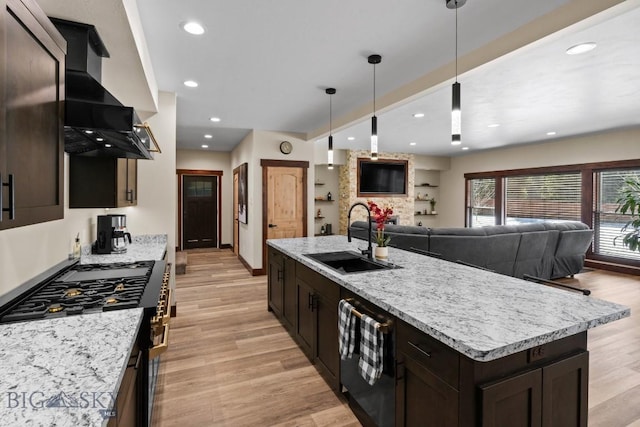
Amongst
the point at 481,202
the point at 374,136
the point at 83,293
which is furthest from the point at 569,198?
the point at 83,293

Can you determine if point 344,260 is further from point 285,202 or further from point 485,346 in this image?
point 285,202

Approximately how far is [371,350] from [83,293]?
4.83 feet

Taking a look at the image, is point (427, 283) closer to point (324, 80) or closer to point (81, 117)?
point (81, 117)

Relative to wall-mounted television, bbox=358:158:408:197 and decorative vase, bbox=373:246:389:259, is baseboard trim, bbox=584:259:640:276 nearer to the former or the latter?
wall-mounted television, bbox=358:158:408:197

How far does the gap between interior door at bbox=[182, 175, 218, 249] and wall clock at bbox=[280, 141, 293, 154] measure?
330 centimetres

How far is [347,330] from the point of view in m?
1.81

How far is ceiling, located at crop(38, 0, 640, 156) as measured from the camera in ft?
7.02

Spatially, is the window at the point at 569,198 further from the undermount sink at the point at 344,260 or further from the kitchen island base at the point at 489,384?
the kitchen island base at the point at 489,384

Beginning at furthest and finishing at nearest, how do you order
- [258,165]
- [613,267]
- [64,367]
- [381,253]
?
[613,267], [258,165], [381,253], [64,367]

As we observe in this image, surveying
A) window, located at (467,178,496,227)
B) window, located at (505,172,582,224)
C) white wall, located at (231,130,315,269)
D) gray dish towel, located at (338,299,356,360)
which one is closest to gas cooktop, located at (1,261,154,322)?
gray dish towel, located at (338,299,356,360)

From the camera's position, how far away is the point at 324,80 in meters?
3.48

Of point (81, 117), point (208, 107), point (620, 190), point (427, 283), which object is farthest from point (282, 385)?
point (620, 190)

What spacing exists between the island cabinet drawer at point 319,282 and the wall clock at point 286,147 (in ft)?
11.4

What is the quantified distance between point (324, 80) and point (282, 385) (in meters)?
2.95
